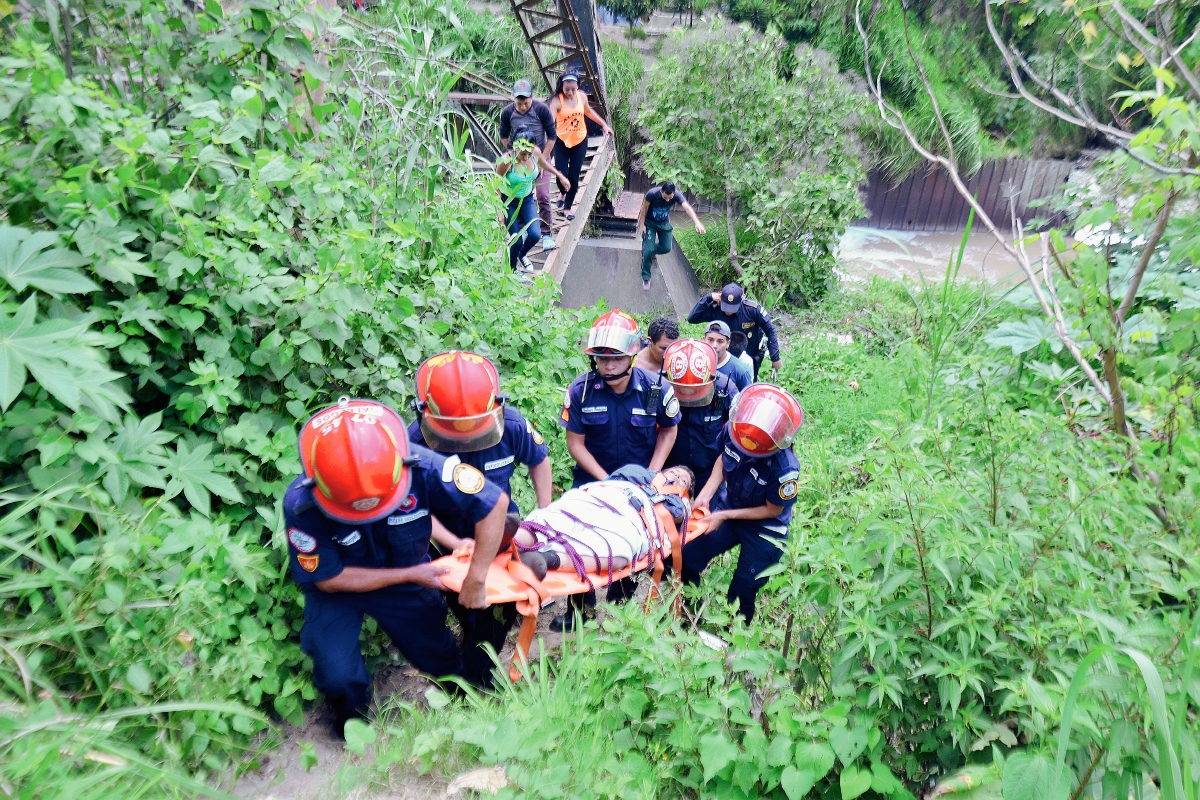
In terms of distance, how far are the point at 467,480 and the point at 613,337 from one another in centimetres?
149

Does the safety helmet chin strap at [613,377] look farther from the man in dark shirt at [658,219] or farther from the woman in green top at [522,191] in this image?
the man in dark shirt at [658,219]

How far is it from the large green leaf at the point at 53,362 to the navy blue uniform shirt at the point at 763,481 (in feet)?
8.90

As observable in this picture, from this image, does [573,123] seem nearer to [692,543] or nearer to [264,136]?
[264,136]

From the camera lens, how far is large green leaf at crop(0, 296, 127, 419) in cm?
232

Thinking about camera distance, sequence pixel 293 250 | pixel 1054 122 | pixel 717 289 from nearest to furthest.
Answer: pixel 293 250 → pixel 717 289 → pixel 1054 122

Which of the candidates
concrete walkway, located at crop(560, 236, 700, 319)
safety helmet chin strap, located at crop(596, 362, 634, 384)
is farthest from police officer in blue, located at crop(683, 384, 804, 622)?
concrete walkway, located at crop(560, 236, 700, 319)

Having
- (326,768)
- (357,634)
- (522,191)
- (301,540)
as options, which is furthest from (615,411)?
(522,191)

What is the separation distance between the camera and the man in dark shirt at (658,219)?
8578mm

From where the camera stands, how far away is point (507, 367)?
4.87 metres

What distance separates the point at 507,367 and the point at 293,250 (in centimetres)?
173

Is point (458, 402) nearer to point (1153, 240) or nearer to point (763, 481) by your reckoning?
point (763, 481)

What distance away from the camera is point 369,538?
2.79m

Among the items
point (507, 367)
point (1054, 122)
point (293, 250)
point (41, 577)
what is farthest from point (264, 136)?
point (1054, 122)

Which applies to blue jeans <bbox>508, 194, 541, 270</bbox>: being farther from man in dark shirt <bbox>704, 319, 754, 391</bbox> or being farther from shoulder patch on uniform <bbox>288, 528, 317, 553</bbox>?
shoulder patch on uniform <bbox>288, 528, 317, 553</bbox>
